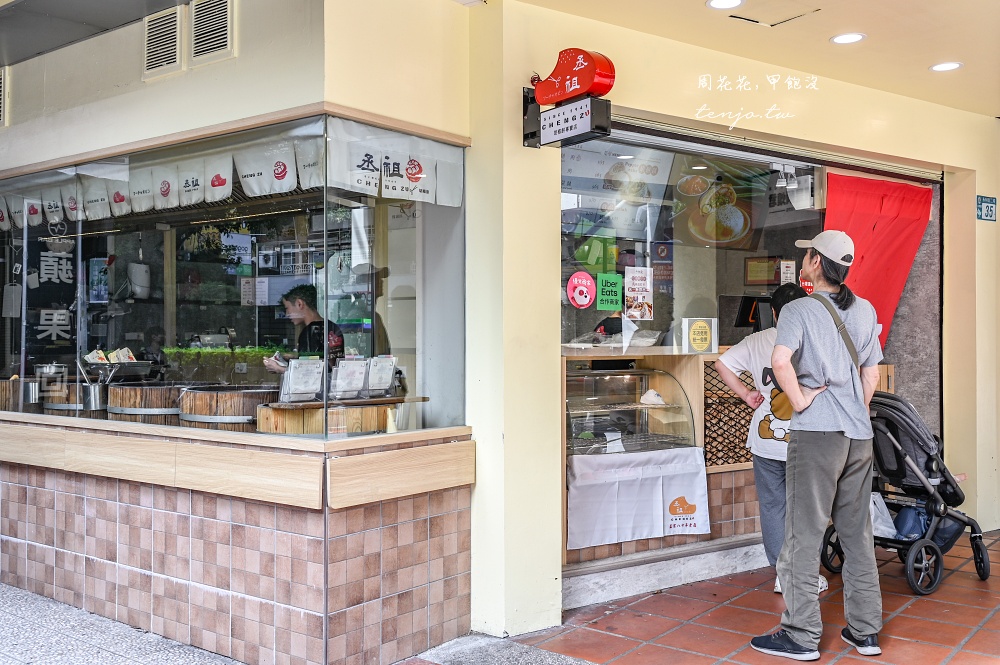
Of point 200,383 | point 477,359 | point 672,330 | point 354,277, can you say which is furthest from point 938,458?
point 200,383

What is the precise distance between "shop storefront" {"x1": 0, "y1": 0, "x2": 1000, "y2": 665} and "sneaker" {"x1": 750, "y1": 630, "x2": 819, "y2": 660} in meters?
0.99

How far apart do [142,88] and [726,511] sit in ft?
13.8

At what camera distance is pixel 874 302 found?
253 inches

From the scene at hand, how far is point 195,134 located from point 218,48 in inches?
16.9

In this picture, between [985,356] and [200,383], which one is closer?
[200,383]

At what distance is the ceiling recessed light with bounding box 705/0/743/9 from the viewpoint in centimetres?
436

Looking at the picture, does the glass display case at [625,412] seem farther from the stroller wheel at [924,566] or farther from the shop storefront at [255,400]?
the stroller wheel at [924,566]

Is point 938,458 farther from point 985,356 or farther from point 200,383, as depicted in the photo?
point 200,383

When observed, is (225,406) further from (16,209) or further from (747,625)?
(747,625)

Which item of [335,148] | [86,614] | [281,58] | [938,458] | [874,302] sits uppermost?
[281,58]

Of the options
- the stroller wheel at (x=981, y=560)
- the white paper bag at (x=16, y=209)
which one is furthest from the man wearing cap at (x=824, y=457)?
the white paper bag at (x=16, y=209)

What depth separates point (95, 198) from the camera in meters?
4.97

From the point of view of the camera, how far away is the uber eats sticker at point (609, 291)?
5.24m

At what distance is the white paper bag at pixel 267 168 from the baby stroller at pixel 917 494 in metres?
3.46
